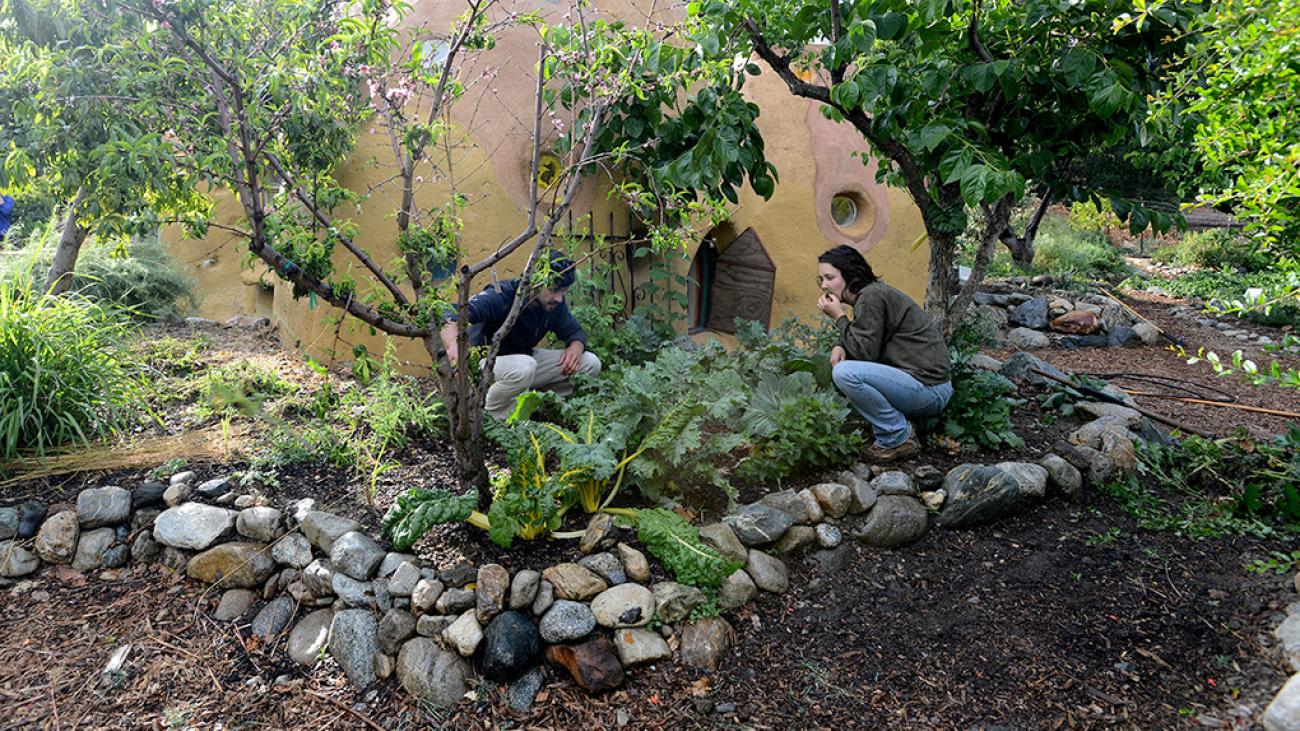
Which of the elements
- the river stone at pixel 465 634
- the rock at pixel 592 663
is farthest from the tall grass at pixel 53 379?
the rock at pixel 592 663

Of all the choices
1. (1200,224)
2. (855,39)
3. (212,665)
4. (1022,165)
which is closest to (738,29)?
(855,39)

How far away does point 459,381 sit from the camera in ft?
10.3

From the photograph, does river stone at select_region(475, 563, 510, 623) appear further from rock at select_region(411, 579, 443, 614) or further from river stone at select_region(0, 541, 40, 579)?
river stone at select_region(0, 541, 40, 579)

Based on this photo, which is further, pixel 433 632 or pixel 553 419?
pixel 553 419

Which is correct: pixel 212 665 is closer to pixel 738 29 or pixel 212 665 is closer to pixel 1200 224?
pixel 738 29

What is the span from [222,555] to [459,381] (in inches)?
51.2

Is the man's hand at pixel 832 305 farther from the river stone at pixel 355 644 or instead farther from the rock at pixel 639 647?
the river stone at pixel 355 644

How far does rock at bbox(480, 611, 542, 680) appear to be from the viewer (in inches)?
108

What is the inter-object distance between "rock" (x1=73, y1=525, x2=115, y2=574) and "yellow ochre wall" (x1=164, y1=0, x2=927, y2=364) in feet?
6.47

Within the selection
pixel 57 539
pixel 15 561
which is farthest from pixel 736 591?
pixel 15 561

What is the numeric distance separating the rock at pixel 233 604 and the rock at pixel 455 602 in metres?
0.94

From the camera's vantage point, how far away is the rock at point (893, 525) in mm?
3336

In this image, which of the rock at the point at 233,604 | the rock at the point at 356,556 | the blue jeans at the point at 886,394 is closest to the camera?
the rock at the point at 356,556

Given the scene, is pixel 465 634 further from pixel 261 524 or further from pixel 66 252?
pixel 66 252
